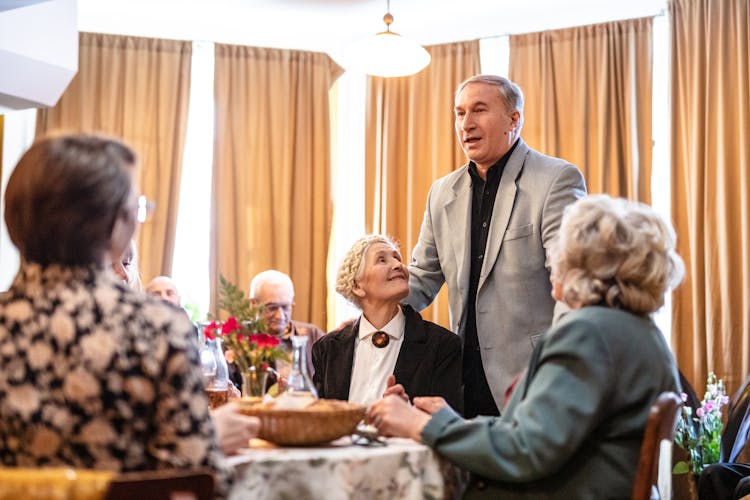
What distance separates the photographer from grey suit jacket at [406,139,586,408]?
311 cm

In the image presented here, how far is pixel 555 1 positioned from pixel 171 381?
188 inches

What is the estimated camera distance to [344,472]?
6.10ft

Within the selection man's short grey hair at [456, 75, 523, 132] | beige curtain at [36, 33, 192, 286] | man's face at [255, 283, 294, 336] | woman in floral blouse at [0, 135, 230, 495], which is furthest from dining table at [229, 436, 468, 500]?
beige curtain at [36, 33, 192, 286]

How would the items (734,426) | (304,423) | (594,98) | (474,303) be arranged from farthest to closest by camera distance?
(594,98), (734,426), (474,303), (304,423)

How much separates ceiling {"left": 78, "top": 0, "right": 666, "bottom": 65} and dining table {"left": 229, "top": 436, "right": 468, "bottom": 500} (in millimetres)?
4311

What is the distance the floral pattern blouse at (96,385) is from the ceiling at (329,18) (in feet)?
15.0

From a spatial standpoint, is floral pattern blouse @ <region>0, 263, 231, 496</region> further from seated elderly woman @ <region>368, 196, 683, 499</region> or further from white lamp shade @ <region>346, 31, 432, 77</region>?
white lamp shade @ <region>346, 31, 432, 77</region>

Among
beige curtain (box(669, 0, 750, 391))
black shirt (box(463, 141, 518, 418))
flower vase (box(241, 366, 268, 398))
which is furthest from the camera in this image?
beige curtain (box(669, 0, 750, 391))

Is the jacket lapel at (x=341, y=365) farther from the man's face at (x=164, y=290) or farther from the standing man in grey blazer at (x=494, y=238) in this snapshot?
the man's face at (x=164, y=290)

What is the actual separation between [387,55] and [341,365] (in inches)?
91.9

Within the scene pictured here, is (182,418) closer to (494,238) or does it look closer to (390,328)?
(390,328)

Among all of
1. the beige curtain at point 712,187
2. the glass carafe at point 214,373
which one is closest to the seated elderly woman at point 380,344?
the glass carafe at point 214,373

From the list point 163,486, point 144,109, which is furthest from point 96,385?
point 144,109

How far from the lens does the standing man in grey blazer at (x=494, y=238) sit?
312 cm
